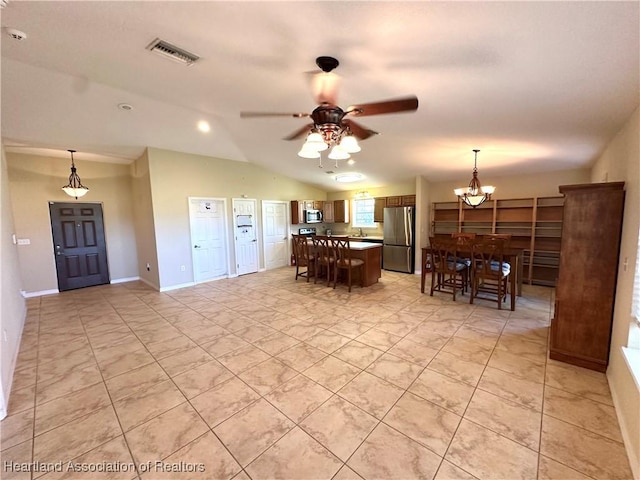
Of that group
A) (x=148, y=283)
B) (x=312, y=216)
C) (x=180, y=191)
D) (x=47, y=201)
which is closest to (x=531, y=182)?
(x=312, y=216)

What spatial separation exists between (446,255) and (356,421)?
3357mm

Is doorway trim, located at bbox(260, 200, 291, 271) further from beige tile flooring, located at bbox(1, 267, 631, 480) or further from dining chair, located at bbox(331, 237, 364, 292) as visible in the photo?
beige tile flooring, located at bbox(1, 267, 631, 480)

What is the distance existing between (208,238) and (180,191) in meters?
1.19

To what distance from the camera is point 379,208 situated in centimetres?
728

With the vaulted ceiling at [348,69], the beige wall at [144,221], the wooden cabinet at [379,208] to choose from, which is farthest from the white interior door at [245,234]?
the wooden cabinet at [379,208]

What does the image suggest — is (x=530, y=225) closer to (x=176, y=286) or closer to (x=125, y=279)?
(x=176, y=286)

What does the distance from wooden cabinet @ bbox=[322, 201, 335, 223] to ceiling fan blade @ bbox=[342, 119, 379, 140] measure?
17.9ft

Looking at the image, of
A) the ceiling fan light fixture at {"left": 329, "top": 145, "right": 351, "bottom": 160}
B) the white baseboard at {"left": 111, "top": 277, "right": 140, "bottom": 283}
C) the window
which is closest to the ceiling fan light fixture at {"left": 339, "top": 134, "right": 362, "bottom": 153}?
the ceiling fan light fixture at {"left": 329, "top": 145, "right": 351, "bottom": 160}

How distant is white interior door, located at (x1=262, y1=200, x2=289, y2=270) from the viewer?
7.18 meters

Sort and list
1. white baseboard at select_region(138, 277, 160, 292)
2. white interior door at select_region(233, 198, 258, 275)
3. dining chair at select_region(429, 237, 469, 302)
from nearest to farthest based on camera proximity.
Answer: dining chair at select_region(429, 237, 469, 302), white baseboard at select_region(138, 277, 160, 292), white interior door at select_region(233, 198, 258, 275)

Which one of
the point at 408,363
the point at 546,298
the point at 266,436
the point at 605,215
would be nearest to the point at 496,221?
the point at 546,298

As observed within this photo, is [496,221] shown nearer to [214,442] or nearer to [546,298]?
[546,298]

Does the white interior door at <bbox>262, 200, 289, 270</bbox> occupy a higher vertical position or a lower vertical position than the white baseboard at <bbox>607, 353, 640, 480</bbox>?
higher

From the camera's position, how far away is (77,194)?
5.16 meters
